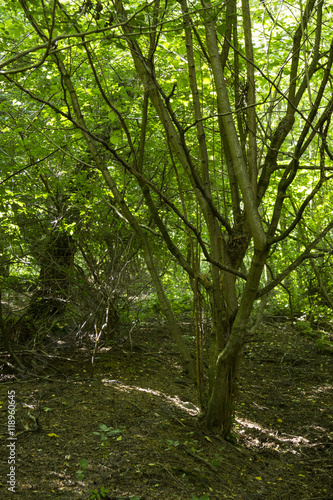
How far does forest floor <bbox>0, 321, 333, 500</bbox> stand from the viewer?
7.93ft

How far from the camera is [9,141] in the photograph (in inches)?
213

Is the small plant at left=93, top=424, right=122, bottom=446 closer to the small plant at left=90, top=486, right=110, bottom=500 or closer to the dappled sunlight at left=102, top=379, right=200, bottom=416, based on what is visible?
the small plant at left=90, top=486, right=110, bottom=500

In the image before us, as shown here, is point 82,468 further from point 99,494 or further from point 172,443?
point 172,443

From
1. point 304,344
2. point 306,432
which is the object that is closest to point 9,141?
point 306,432

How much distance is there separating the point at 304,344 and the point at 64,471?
6246 millimetres

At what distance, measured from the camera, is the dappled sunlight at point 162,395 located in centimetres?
395

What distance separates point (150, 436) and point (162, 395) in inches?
45.5

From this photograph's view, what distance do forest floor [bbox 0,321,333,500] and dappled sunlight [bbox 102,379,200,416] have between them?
1cm

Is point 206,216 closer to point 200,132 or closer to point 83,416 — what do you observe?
point 200,132

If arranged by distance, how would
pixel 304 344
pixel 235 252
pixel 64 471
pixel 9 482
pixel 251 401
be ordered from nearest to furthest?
pixel 9 482 < pixel 64 471 < pixel 235 252 < pixel 251 401 < pixel 304 344

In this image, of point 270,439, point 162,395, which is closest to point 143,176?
point 162,395

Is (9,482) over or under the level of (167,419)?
under

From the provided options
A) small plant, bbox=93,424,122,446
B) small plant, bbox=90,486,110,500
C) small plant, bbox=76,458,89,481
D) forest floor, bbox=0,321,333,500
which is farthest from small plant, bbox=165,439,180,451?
small plant, bbox=90,486,110,500

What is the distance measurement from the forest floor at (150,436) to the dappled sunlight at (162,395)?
13mm
